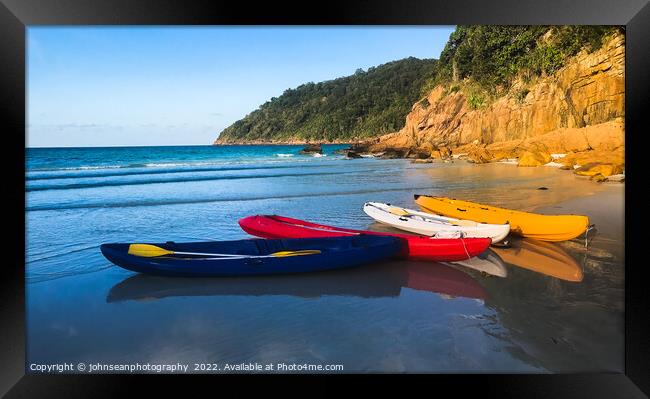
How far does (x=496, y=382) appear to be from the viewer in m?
3.22

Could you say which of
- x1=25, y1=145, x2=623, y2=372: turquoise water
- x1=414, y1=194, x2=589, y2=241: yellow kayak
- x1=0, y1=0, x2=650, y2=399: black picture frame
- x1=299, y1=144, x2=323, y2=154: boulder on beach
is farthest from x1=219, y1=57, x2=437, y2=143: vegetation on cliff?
x1=0, y1=0, x2=650, y2=399: black picture frame

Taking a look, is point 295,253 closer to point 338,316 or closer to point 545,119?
point 338,316

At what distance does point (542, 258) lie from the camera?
5.68m

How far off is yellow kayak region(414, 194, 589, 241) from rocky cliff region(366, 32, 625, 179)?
2.12m

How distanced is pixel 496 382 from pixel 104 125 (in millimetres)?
24828

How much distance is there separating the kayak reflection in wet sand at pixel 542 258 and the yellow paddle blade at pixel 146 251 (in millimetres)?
3767

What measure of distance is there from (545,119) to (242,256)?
16.7m

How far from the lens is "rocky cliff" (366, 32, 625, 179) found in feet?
45.0

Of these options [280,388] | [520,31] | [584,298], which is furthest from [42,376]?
[520,31]

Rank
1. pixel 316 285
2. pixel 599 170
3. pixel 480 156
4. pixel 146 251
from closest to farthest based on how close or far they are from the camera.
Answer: pixel 316 285 → pixel 146 251 → pixel 599 170 → pixel 480 156

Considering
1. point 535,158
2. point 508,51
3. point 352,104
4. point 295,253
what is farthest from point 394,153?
point 295,253

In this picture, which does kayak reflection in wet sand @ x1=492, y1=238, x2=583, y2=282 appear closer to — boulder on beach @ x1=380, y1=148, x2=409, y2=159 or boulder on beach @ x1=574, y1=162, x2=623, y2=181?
boulder on beach @ x1=574, y1=162, x2=623, y2=181
